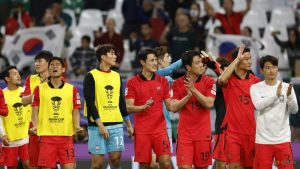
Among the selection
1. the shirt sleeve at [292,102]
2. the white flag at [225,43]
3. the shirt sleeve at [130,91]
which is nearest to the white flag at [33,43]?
the white flag at [225,43]

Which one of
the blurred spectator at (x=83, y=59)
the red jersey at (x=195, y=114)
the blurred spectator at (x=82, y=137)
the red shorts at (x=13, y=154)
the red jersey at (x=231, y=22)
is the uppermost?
the red jersey at (x=231, y=22)

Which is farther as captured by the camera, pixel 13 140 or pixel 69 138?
pixel 13 140

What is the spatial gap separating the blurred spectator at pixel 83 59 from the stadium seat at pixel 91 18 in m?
3.13

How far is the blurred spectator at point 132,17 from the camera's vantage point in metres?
25.0

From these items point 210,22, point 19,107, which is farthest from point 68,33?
point 19,107

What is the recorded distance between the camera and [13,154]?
17.2 meters

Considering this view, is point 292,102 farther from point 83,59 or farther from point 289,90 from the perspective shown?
point 83,59

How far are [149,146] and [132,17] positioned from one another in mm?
9265

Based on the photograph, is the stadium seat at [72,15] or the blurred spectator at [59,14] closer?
the blurred spectator at [59,14]

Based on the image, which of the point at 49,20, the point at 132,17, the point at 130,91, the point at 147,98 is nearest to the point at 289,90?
the point at 147,98

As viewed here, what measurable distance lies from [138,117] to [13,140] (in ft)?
7.54

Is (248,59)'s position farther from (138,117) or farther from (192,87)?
(138,117)

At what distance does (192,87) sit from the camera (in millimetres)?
15211

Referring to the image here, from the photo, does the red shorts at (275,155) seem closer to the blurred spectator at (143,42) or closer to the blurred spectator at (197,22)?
the blurred spectator at (143,42)
